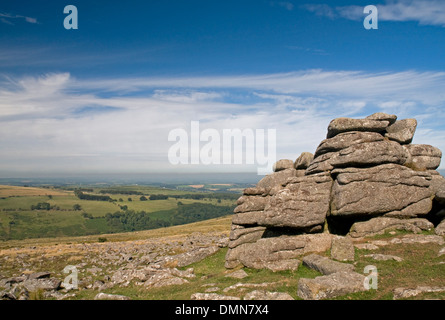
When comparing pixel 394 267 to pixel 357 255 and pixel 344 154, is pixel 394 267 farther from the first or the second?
pixel 344 154

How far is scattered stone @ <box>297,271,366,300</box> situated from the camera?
17844 mm

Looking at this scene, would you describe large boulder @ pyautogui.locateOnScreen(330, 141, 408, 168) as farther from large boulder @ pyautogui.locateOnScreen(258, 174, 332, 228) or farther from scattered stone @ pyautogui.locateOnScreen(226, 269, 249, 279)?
scattered stone @ pyautogui.locateOnScreen(226, 269, 249, 279)

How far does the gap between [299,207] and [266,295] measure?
15.9 metres

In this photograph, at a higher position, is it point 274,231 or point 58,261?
point 274,231

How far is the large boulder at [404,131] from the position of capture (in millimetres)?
39281

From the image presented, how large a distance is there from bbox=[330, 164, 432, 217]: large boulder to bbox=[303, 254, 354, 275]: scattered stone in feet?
33.4

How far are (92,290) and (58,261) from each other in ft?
83.5

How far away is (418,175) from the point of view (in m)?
35.9

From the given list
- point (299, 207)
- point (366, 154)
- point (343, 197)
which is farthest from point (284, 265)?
point (366, 154)

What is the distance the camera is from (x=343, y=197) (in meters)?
33.4

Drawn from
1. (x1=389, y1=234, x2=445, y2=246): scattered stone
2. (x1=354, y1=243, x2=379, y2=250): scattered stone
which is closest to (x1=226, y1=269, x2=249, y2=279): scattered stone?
(x1=354, y1=243, x2=379, y2=250): scattered stone

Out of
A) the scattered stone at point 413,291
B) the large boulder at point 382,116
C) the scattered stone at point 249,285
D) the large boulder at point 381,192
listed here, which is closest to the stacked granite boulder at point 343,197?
the large boulder at point 381,192

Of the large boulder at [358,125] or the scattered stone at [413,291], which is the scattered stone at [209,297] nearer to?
the scattered stone at [413,291]
